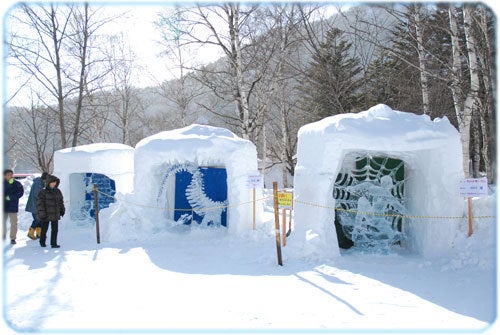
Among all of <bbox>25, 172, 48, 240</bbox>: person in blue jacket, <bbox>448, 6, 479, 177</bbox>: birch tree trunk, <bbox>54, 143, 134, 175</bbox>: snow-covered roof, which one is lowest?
<bbox>25, 172, 48, 240</bbox>: person in blue jacket

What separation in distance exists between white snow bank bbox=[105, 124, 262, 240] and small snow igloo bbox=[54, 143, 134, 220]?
180 centimetres

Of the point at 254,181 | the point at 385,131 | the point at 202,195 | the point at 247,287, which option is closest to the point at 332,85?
the point at 202,195

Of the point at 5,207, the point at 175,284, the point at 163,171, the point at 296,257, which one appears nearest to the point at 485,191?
the point at 296,257

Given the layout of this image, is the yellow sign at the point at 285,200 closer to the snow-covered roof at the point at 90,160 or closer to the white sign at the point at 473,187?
the white sign at the point at 473,187

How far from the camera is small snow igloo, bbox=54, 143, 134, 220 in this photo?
33.2 feet

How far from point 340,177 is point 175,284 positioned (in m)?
3.87

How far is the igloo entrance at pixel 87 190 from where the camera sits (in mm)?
10617

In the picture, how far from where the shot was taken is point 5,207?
7.69m

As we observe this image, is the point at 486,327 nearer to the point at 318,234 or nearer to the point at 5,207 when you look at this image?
the point at 318,234

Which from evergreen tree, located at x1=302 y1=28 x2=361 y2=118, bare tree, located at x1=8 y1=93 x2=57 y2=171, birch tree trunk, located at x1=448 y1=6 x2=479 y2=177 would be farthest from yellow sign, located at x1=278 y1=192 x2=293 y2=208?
bare tree, located at x1=8 y1=93 x2=57 y2=171

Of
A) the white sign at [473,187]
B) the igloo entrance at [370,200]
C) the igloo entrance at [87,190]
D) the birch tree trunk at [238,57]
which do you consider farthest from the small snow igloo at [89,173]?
the white sign at [473,187]

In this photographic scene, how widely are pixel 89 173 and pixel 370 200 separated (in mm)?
8128

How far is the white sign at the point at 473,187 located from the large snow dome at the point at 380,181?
1.12ft

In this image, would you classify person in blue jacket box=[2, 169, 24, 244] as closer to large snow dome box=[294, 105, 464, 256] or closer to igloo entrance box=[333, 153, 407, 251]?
large snow dome box=[294, 105, 464, 256]
